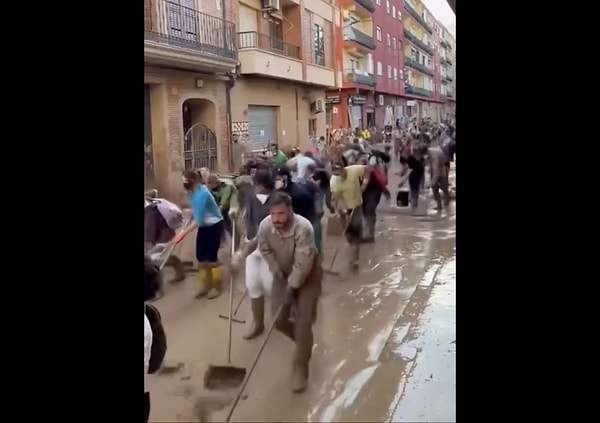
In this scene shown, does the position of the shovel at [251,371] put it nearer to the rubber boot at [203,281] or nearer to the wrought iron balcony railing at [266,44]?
the rubber boot at [203,281]

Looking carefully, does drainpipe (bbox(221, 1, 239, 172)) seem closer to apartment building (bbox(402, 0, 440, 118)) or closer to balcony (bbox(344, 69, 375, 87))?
balcony (bbox(344, 69, 375, 87))

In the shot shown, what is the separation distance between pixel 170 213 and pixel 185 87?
0.24m

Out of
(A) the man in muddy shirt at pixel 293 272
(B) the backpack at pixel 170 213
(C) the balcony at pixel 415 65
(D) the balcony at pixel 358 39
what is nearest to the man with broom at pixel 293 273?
(A) the man in muddy shirt at pixel 293 272

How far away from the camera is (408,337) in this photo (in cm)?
191

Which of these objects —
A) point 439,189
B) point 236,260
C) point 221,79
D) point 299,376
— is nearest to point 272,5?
point 221,79

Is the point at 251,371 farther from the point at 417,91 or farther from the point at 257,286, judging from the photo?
the point at 417,91

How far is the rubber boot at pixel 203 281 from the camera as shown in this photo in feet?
3.95

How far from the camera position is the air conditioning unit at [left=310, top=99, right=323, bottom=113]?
128cm

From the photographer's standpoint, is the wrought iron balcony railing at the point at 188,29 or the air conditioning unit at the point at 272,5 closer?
the wrought iron balcony railing at the point at 188,29

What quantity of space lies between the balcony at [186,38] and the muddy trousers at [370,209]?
60cm

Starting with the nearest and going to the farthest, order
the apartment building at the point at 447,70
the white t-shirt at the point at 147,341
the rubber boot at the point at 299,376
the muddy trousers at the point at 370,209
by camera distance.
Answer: the white t-shirt at the point at 147,341 < the apartment building at the point at 447,70 < the muddy trousers at the point at 370,209 < the rubber boot at the point at 299,376
